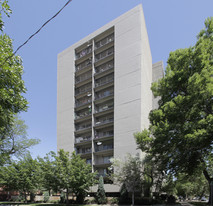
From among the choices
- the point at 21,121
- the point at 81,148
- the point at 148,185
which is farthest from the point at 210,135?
the point at 81,148

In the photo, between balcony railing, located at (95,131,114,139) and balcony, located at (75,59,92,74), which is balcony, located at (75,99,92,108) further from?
balcony railing, located at (95,131,114,139)

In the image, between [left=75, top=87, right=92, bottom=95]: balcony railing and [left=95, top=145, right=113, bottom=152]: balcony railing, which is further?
[left=75, top=87, right=92, bottom=95]: balcony railing

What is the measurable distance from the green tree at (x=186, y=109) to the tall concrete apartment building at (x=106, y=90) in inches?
617

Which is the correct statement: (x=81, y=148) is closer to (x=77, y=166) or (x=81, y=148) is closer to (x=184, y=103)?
(x=77, y=166)

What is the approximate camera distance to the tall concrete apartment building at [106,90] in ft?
130

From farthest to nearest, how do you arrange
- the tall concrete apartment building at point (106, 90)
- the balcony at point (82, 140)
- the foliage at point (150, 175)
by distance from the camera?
the balcony at point (82, 140) → the tall concrete apartment building at point (106, 90) → the foliage at point (150, 175)

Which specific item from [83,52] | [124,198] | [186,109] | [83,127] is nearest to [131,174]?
[124,198]

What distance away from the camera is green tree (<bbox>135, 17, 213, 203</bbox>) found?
18.6 metres

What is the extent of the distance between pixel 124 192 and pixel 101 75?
23.8 meters

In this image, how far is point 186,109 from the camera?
19.8 metres

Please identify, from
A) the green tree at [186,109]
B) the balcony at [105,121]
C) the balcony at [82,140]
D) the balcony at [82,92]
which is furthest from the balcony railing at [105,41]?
the green tree at [186,109]

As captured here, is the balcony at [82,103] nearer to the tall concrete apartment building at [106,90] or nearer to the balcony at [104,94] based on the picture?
the tall concrete apartment building at [106,90]

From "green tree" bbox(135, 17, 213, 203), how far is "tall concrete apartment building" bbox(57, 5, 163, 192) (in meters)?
15.7

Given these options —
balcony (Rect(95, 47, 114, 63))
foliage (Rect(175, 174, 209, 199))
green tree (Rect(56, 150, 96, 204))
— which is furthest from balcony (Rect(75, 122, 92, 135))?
foliage (Rect(175, 174, 209, 199))
